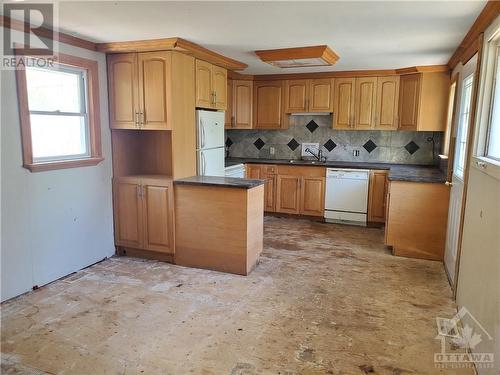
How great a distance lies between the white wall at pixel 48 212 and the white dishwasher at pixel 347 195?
306cm

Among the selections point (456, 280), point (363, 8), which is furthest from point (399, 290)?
point (363, 8)

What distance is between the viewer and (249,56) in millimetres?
4125

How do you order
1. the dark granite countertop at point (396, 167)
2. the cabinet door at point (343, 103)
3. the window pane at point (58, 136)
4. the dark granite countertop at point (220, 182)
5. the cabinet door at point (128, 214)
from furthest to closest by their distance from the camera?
the cabinet door at point (343, 103) < the dark granite countertop at point (396, 167) < the cabinet door at point (128, 214) < the dark granite countertop at point (220, 182) < the window pane at point (58, 136)

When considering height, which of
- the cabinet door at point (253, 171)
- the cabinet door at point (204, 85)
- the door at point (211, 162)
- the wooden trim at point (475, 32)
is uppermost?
the wooden trim at point (475, 32)

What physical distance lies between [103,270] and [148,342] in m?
1.48

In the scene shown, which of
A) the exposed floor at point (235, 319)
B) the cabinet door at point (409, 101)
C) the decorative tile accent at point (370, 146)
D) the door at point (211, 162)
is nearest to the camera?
the exposed floor at point (235, 319)

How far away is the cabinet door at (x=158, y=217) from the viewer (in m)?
3.80

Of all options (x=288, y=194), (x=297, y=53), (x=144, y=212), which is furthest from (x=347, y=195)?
(x=144, y=212)

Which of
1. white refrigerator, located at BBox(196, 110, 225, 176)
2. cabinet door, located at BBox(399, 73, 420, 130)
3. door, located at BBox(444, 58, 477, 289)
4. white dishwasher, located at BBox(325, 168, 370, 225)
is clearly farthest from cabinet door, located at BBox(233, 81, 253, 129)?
door, located at BBox(444, 58, 477, 289)

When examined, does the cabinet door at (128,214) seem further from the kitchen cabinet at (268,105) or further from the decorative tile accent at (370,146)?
the decorative tile accent at (370,146)

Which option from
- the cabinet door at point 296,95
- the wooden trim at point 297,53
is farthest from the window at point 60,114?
the cabinet door at point 296,95

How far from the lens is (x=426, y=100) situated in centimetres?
475

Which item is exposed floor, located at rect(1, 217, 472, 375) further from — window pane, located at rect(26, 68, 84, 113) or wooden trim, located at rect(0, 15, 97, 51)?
wooden trim, located at rect(0, 15, 97, 51)

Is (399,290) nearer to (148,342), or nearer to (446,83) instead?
(148,342)
